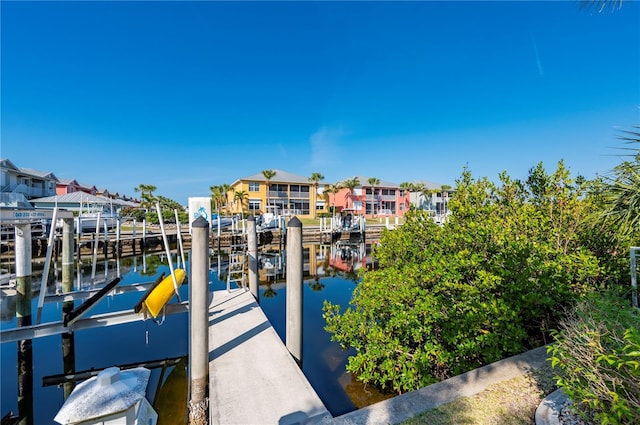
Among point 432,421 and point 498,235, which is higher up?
point 498,235

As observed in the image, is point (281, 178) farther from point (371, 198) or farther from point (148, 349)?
point (148, 349)

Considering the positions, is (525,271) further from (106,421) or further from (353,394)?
(106,421)

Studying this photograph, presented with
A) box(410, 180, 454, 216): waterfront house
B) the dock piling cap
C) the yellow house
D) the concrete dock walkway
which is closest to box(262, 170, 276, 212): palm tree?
the yellow house

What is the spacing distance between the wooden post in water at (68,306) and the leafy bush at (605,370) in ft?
21.9

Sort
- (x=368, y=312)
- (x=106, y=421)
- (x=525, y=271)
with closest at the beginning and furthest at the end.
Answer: (x=106, y=421)
(x=525, y=271)
(x=368, y=312)

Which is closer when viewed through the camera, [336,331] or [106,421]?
[106,421]

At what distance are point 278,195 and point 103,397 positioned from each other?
41.4 metres

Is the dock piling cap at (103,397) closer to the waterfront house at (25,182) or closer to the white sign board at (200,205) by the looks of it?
the white sign board at (200,205)

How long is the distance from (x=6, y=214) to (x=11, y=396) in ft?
9.53

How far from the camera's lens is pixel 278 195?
4231cm

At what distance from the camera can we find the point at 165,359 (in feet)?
19.0

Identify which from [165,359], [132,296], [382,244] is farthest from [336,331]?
[132,296]

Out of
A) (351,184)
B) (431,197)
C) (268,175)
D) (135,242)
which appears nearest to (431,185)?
(431,197)

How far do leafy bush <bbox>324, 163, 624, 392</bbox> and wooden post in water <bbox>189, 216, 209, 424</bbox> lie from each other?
1965 millimetres
